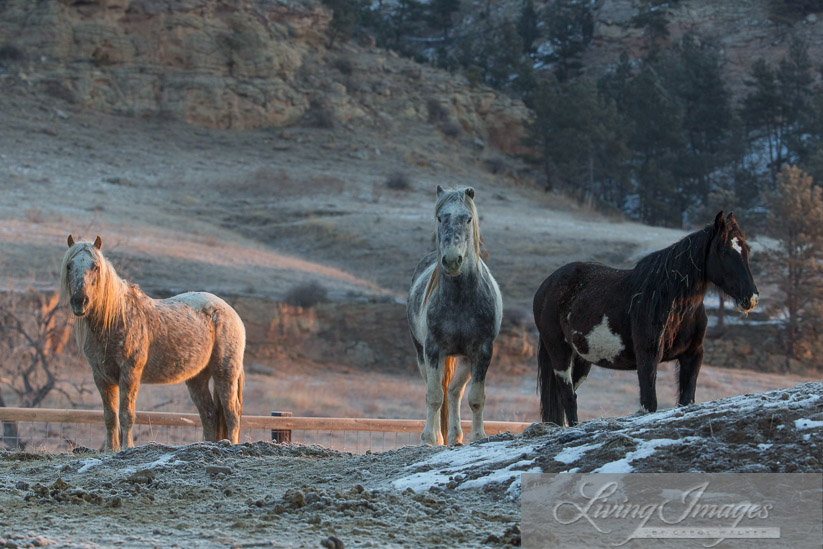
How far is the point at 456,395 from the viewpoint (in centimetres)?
868

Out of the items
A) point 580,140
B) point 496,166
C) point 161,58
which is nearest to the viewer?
point 580,140

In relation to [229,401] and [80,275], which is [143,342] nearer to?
[80,275]

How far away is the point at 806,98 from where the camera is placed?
2478 inches

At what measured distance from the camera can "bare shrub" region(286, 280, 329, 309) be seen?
2858cm

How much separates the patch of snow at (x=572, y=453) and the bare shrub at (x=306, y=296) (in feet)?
75.9

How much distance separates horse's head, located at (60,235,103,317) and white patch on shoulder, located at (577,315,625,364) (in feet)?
14.8

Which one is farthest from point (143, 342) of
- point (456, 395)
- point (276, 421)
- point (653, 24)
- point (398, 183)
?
point (653, 24)

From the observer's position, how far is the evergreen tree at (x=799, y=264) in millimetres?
30737

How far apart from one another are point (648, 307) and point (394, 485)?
2.80m

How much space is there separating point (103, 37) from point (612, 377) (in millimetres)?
43399

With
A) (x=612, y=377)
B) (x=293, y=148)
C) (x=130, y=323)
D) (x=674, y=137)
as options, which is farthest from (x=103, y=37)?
(x=130, y=323)

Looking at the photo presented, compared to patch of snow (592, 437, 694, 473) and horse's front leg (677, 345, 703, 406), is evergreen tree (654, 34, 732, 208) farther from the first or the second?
patch of snow (592, 437, 694, 473)

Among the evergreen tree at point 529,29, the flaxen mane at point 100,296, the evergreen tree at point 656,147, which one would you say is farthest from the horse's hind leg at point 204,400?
the evergreen tree at point 529,29

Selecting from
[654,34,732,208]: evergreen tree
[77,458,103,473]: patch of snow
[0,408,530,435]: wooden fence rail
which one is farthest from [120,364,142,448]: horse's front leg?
[654,34,732,208]: evergreen tree
